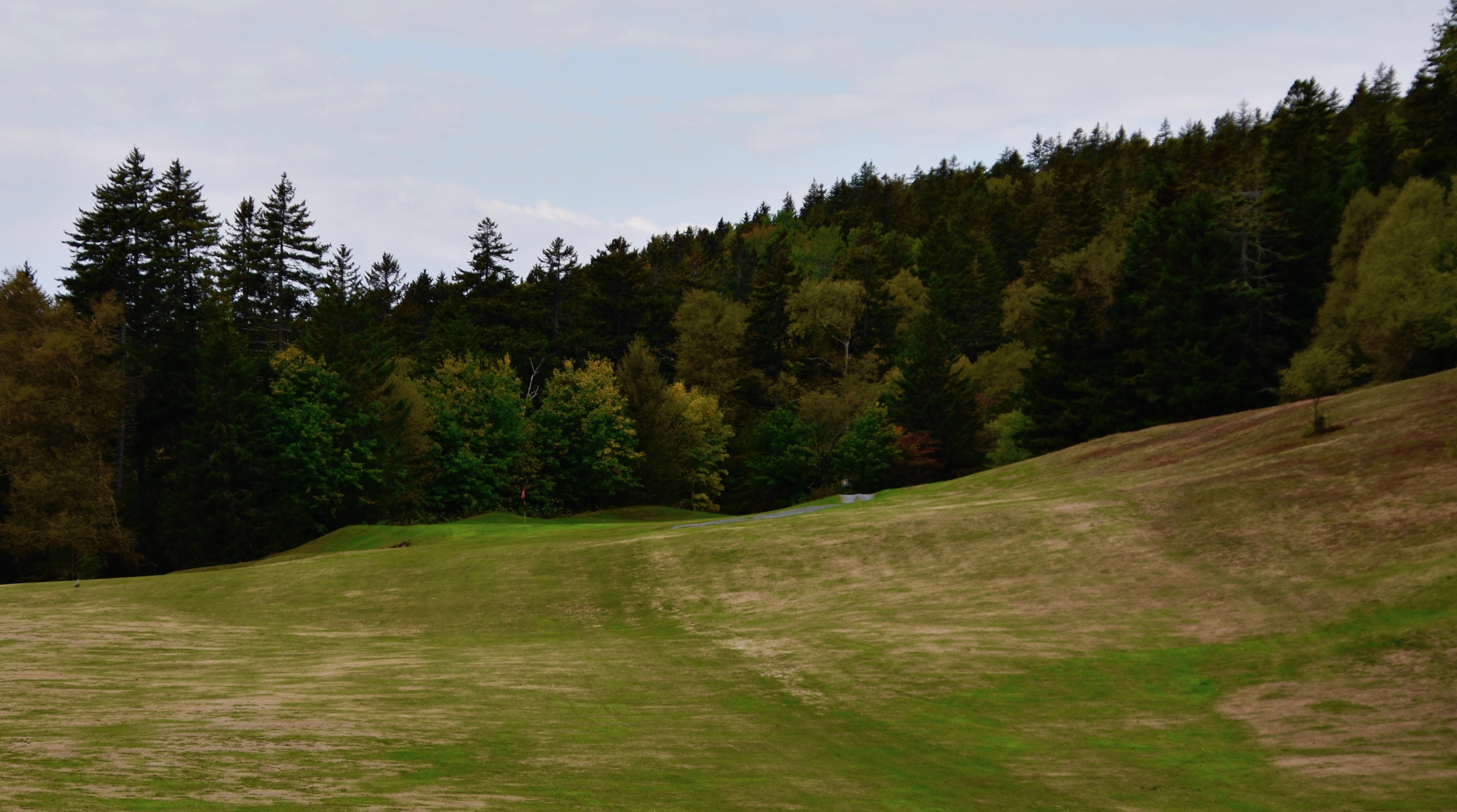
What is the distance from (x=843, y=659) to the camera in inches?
936

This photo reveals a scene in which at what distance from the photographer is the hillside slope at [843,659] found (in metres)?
14.0

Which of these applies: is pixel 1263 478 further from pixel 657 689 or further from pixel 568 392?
pixel 568 392

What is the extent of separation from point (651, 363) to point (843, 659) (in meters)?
69.4

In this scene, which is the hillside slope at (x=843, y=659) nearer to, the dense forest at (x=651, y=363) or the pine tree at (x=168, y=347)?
the dense forest at (x=651, y=363)

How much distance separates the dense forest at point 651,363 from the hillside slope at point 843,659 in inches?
949

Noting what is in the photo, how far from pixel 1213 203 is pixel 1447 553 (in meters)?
54.3

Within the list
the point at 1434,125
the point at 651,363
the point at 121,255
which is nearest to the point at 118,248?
the point at 121,255

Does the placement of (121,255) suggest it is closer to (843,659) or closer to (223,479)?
(223,479)

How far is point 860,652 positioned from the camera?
24.2 metres

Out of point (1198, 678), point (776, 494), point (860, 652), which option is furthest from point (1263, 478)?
point (776, 494)

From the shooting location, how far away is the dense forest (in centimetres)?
6631

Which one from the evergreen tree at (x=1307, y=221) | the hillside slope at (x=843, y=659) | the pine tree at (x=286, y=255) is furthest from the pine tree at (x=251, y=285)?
the evergreen tree at (x=1307, y=221)

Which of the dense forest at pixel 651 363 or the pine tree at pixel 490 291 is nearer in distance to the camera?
the dense forest at pixel 651 363

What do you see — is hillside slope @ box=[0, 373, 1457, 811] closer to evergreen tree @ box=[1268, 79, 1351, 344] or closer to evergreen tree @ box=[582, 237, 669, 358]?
evergreen tree @ box=[1268, 79, 1351, 344]
